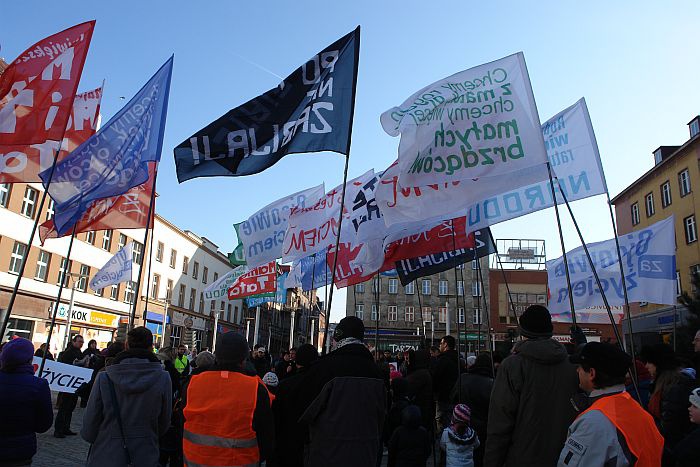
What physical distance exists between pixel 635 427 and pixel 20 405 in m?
4.22

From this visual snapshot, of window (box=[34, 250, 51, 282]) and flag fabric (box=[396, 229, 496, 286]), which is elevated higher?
window (box=[34, 250, 51, 282])

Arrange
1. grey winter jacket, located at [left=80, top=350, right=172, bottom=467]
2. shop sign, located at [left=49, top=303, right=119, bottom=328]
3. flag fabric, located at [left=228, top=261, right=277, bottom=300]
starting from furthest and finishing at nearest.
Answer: shop sign, located at [left=49, top=303, right=119, bottom=328] < flag fabric, located at [left=228, top=261, right=277, bottom=300] < grey winter jacket, located at [left=80, top=350, right=172, bottom=467]

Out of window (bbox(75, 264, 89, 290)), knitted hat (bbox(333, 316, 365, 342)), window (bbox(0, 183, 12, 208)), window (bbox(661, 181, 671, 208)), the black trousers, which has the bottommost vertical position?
the black trousers

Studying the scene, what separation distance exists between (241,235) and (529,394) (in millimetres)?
→ 10314

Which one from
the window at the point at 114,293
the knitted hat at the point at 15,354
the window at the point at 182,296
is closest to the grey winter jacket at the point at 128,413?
the knitted hat at the point at 15,354

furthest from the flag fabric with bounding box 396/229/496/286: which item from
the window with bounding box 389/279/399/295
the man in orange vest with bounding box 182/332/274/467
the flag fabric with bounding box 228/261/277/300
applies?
the window with bounding box 389/279/399/295

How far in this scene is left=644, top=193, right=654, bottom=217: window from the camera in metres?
37.7

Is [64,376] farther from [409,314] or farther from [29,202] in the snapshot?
[409,314]

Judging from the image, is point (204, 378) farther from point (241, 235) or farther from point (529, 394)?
point (241, 235)

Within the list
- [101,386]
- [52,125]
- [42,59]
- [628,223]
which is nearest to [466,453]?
[101,386]

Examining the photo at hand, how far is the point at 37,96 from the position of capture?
8.65 meters

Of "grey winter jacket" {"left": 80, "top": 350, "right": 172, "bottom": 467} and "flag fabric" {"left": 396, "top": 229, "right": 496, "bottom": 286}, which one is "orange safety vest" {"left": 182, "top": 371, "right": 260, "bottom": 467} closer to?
"grey winter jacket" {"left": 80, "top": 350, "right": 172, "bottom": 467}

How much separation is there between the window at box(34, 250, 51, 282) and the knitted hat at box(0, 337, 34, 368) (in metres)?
28.3

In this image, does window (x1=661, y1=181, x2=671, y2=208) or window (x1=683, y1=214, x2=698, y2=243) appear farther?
window (x1=661, y1=181, x2=671, y2=208)
